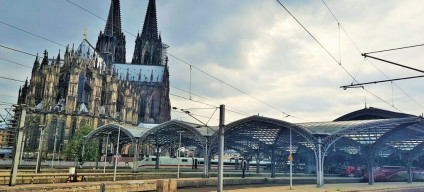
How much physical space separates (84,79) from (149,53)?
44125 millimetres

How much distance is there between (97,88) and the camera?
87.4 meters

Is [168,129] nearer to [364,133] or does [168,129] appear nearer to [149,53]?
[364,133]

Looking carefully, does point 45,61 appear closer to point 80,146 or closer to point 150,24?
point 80,146

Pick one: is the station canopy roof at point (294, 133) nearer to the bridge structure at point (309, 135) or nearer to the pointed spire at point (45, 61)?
the bridge structure at point (309, 135)

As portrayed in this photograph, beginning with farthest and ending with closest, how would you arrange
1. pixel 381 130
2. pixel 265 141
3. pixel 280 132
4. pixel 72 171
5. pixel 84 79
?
1. pixel 84 79
2. pixel 265 141
3. pixel 280 132
4. pixel 381 130
5. pixel 72 171

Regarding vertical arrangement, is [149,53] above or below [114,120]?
above

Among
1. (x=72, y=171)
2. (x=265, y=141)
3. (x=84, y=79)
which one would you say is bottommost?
(x=72, y=171)

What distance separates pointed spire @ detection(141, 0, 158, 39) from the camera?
13062 cm

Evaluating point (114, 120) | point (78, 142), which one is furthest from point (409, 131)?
point (114, 120)

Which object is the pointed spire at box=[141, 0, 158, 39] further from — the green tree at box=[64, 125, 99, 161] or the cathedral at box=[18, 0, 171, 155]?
the green tree at box=[64, 125, 99, 161]

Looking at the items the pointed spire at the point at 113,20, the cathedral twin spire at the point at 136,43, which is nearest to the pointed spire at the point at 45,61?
the cathedral twin spire at the point at 136,43

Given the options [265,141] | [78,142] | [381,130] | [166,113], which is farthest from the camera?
[166,113]

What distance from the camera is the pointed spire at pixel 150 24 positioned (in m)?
131

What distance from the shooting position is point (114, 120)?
9044 cm
